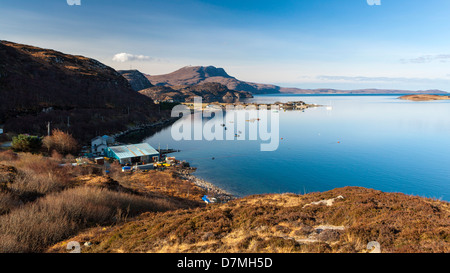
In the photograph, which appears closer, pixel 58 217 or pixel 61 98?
pixel 58 217

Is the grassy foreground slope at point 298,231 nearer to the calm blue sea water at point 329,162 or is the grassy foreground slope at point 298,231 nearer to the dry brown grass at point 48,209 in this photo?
the dry brown grass at point 48,209

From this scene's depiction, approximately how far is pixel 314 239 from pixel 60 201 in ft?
41.7

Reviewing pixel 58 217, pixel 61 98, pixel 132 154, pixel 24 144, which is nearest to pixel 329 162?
pixel 132 154

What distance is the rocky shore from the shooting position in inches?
1213

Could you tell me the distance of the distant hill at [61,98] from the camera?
6191 cm

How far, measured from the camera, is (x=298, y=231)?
9.62 meters

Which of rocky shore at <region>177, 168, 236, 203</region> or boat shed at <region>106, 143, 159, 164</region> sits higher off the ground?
boat shed at <region>106, 143, 159, 164</region>

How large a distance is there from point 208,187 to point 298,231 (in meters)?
26.2

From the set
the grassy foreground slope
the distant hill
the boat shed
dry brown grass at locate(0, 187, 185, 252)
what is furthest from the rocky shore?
the distant hill

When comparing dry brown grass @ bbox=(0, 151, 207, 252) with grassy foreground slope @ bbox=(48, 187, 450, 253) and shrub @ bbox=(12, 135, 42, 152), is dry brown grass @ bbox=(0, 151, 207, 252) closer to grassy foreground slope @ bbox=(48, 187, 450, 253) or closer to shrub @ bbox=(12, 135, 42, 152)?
grassy foreground slope @ bbox=(48, 187, 450, 253)

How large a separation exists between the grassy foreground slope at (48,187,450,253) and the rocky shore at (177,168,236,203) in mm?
17652

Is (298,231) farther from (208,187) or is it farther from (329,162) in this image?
(329,162)

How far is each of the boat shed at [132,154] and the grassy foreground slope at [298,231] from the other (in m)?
34.4

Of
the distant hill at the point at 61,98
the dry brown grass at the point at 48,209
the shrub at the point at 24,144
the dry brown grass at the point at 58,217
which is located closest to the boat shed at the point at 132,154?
the shrub at the point at 24,144
